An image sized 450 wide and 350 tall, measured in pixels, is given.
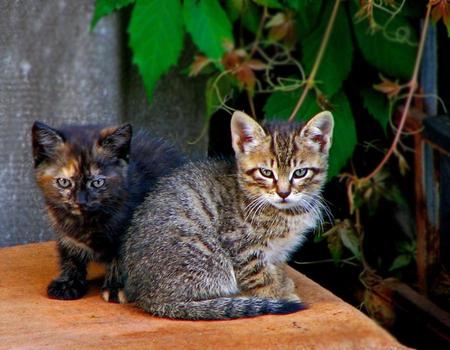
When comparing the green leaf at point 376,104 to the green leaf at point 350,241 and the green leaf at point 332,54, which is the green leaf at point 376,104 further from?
the green leaf at point 350,241

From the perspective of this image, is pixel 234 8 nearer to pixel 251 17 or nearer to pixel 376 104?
pixel 251 17

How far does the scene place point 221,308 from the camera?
3469mm

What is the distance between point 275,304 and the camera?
3.52 metres

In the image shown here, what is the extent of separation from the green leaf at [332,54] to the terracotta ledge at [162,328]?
3.62ft

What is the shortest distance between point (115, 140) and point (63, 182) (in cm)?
25

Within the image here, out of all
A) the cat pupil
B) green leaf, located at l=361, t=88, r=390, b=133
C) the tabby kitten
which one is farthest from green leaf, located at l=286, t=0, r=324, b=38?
the cat pupil

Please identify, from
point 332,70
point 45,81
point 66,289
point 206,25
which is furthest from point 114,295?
point 332,70

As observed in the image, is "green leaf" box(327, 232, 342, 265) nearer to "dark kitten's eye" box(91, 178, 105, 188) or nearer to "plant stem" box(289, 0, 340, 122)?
"plant stem" box(289, 0, 340, 122)

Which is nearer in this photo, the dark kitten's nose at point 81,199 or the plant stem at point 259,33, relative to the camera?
the dark kitten's nose at point 81,199

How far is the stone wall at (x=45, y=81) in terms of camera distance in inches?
176

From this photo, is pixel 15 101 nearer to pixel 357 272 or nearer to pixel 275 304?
pixel 275 304

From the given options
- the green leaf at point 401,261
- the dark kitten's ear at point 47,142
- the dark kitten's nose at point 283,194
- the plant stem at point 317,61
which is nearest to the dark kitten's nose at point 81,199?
the dark kitten's ear at point 47,142

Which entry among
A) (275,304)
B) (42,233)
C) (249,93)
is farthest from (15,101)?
(275,304)

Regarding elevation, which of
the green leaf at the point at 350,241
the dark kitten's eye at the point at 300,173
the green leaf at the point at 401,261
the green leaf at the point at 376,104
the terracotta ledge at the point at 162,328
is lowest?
the green leaf at the point at 401,261
